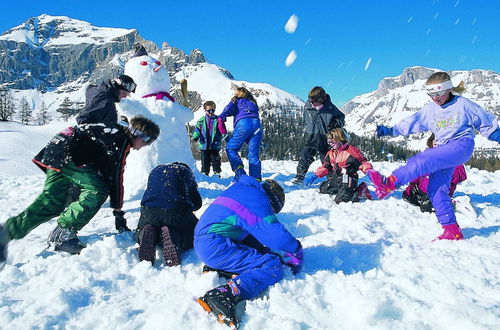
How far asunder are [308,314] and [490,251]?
2.21m

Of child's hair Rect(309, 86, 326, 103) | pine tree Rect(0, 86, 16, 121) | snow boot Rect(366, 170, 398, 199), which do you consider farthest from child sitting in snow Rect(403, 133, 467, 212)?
pine tree Rect(0, 86, 16, 121)

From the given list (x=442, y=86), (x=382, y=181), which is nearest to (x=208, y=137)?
(x=382, y=181)

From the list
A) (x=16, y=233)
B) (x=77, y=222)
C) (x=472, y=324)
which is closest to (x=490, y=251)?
(x=472, y=324)

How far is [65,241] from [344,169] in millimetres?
3840

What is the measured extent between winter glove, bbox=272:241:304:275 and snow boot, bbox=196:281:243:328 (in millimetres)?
563

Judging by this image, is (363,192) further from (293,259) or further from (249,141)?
(293,259)

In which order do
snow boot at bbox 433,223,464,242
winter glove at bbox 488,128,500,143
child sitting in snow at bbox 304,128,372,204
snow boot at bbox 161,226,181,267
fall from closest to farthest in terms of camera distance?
snow boot at bbox 161,226,181,267
winter glove at bbox 488,128,500,143
snow boot at bbox 433,223,464,242
child sitting in snow at bbox 304,128,372,204

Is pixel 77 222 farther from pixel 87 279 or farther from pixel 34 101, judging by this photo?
pixel 34 101

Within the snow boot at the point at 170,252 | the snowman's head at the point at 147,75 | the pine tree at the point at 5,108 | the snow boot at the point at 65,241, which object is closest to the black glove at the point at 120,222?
the snow boot at the point at 65,241

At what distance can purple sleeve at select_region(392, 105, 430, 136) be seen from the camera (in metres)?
3.91

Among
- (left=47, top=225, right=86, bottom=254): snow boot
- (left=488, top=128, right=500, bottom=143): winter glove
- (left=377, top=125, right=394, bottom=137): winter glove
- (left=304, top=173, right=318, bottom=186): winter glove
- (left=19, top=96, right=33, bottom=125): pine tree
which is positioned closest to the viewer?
(left=47, top=225, right=86, bottom=254): snow boot

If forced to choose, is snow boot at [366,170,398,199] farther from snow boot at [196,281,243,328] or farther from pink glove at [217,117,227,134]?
pink glove at [217,117,227,134]

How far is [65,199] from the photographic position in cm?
332

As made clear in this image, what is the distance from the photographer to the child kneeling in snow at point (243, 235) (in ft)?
8.39
